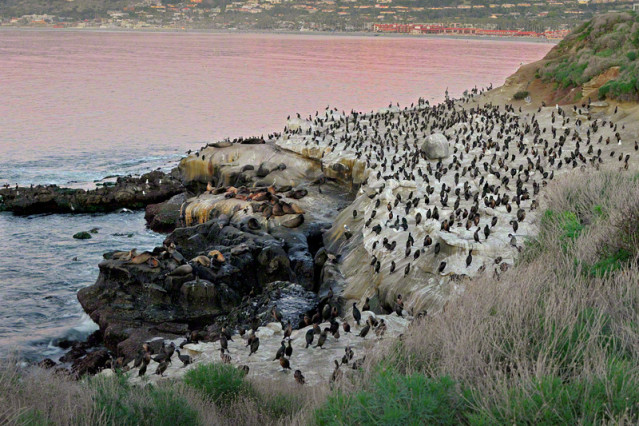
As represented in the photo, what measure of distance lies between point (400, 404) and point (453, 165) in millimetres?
17557

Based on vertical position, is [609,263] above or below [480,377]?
above

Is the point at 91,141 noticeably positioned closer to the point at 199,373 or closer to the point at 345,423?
the point at 199,373

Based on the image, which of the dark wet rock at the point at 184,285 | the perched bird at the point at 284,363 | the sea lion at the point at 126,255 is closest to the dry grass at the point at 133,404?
the perched bird at the point at 284,363

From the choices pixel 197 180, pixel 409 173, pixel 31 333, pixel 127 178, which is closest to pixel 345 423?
pixel 31 333

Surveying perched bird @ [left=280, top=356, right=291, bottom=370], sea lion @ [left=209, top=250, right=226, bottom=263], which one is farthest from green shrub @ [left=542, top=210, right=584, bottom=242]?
sea lion @ [left=209, top=250, right=226, bottom=263]

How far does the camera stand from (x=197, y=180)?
1245 inches

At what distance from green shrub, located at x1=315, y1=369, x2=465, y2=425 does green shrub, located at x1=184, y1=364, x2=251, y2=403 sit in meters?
2.71

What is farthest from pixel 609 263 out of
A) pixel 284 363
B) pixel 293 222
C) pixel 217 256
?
pixel 293 222

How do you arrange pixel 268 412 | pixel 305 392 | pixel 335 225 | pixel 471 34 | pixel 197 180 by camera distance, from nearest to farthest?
pixel 268 412
pixel 305 392
pixel 335 225
pixel 197 180
pixel 471 34

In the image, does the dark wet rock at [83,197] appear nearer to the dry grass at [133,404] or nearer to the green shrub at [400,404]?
the dry grass at [133,404]

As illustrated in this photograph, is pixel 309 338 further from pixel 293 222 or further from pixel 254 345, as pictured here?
pixel 293 222

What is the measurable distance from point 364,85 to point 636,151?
191 ft

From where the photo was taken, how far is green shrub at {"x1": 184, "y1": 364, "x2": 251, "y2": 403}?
9242 mm

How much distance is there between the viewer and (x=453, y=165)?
903 inches
